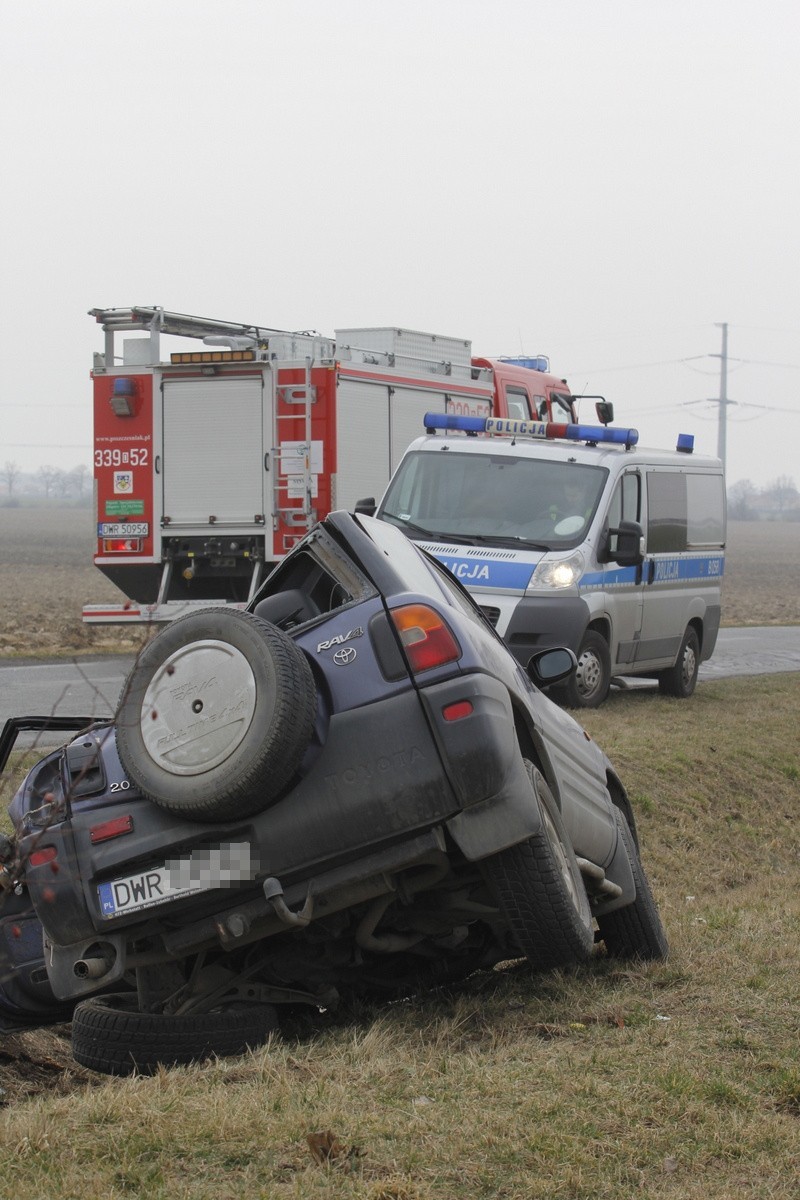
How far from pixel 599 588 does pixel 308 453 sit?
5.27 m

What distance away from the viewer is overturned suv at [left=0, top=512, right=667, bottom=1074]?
14.6ft

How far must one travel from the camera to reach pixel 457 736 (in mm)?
4527

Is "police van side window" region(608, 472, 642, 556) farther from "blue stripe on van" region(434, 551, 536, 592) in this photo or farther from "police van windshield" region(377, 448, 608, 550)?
"blue stripe on van" region(434, 551, 536, 592)

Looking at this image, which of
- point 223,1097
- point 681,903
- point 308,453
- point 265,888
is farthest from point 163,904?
point 308,453

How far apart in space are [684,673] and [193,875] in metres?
11.7

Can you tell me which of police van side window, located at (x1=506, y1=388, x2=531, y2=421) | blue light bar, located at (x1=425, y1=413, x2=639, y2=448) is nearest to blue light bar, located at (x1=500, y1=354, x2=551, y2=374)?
police van side window, located at (x1=506, y1=388, x2=531, y2=421)

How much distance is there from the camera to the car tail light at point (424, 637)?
4.62 m

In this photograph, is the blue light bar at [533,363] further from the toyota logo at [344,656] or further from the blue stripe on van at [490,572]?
the toyota logo at [344,656]

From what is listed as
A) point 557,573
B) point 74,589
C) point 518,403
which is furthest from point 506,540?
point 74,589

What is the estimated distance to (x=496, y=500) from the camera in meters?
13.4

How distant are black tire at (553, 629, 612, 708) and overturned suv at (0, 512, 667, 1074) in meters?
8.41

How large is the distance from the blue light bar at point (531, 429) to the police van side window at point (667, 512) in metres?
0.59

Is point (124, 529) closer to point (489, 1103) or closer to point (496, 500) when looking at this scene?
point (496, 500)

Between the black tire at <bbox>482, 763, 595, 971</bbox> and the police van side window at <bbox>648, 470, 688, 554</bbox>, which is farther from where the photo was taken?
the police van side window at <bbox>648, 470, 688, 554</bbox>
